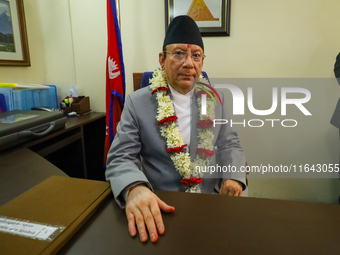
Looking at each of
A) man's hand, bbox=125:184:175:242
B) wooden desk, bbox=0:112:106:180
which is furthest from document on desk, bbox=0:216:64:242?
wooden desk, bbox=0:112:106:180

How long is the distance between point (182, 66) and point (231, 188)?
682 mm

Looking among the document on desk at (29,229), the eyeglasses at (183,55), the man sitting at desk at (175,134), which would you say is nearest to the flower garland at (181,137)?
the man sitting at desk at (175,134)

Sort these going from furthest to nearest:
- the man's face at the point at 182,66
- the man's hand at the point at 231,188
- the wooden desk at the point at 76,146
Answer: the wooden desk at the point at 76,146, the man's face at the point at 182,66, the man's hand at the point at 231,188

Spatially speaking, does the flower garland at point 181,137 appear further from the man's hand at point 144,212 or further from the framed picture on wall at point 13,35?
the framed picture on wall at point 13,35

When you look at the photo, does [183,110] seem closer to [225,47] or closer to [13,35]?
[225,47]

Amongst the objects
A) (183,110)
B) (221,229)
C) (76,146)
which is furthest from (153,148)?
(76,146)

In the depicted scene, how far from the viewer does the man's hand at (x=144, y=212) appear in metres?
0.54

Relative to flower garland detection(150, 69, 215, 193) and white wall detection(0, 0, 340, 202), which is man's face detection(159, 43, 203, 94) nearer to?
flower garland detection(150, 69, 215, 193)

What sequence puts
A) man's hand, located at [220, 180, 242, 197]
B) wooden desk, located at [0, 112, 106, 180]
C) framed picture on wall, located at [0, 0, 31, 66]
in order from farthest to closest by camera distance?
framed picture on wall, located at [0, 0, 31, 66] < wooden desk, located at [0, 112, 106, 180] < man's hand, located at [220, 180, 242, 197]

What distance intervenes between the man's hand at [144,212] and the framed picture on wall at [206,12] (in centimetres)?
Answer: 178

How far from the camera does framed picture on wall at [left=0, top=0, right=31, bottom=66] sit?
186 cm

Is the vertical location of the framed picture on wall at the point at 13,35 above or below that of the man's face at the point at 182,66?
above

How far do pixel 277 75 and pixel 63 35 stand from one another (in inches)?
85.7

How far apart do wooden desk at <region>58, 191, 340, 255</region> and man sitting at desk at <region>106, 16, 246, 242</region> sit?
352 millimetres
